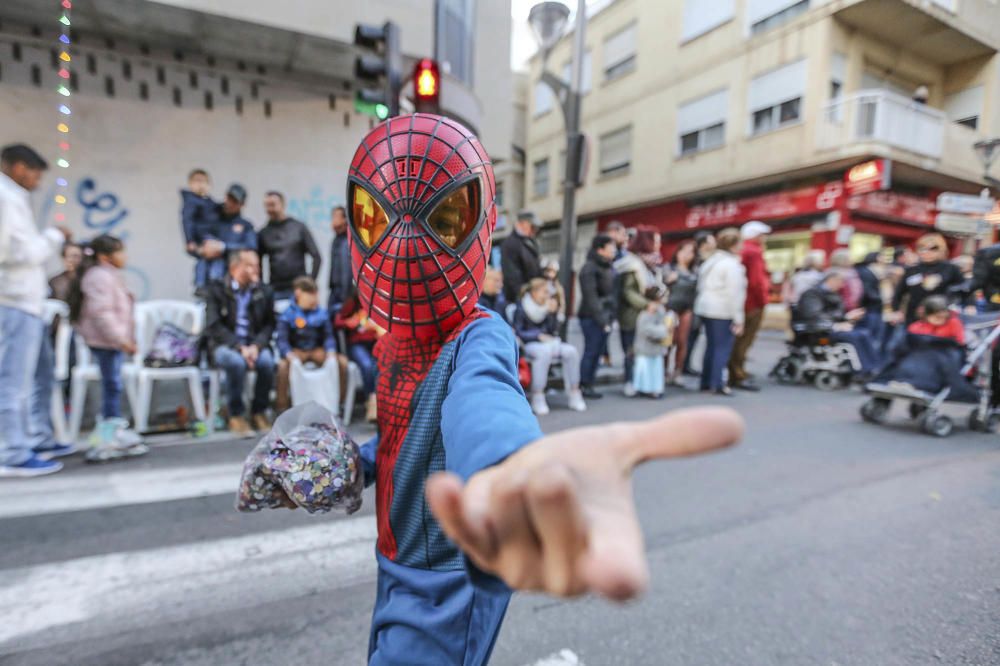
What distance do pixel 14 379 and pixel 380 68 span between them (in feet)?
12.5

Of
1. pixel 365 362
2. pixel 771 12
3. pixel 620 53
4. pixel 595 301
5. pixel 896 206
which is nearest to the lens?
pixel 365 362

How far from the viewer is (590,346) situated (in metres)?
6.46

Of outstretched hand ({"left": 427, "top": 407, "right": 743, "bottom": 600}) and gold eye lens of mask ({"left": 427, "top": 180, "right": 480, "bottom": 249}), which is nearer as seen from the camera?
outstretched hand ({"left": 427, "top": 407, "right": 743, "bottom": 600})

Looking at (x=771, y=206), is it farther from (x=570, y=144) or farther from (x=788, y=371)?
(x=570, y=144)

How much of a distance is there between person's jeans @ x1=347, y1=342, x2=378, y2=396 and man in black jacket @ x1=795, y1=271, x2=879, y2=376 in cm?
608

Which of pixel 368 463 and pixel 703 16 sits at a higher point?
pixel 703 16

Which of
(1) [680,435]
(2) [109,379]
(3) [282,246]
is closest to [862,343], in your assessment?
(3) [282,246]

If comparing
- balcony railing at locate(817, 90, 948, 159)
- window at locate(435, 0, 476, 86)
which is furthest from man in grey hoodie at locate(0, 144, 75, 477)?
balcony railing at locate(817, 90, 948, 159)

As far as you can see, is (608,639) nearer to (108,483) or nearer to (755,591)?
(755,591)

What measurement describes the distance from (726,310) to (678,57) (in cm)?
1396

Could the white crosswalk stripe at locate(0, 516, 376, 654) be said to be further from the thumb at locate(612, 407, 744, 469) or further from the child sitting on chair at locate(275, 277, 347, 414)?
the thumb at locate(612, 407, 744, 469)

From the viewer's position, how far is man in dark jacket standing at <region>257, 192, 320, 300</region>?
214 inches

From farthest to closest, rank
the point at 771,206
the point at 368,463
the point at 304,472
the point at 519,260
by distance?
the point at 771,206 < the point at 519,260 < the point at 368,463 < the point at 304,472

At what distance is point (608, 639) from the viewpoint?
1983 mm
